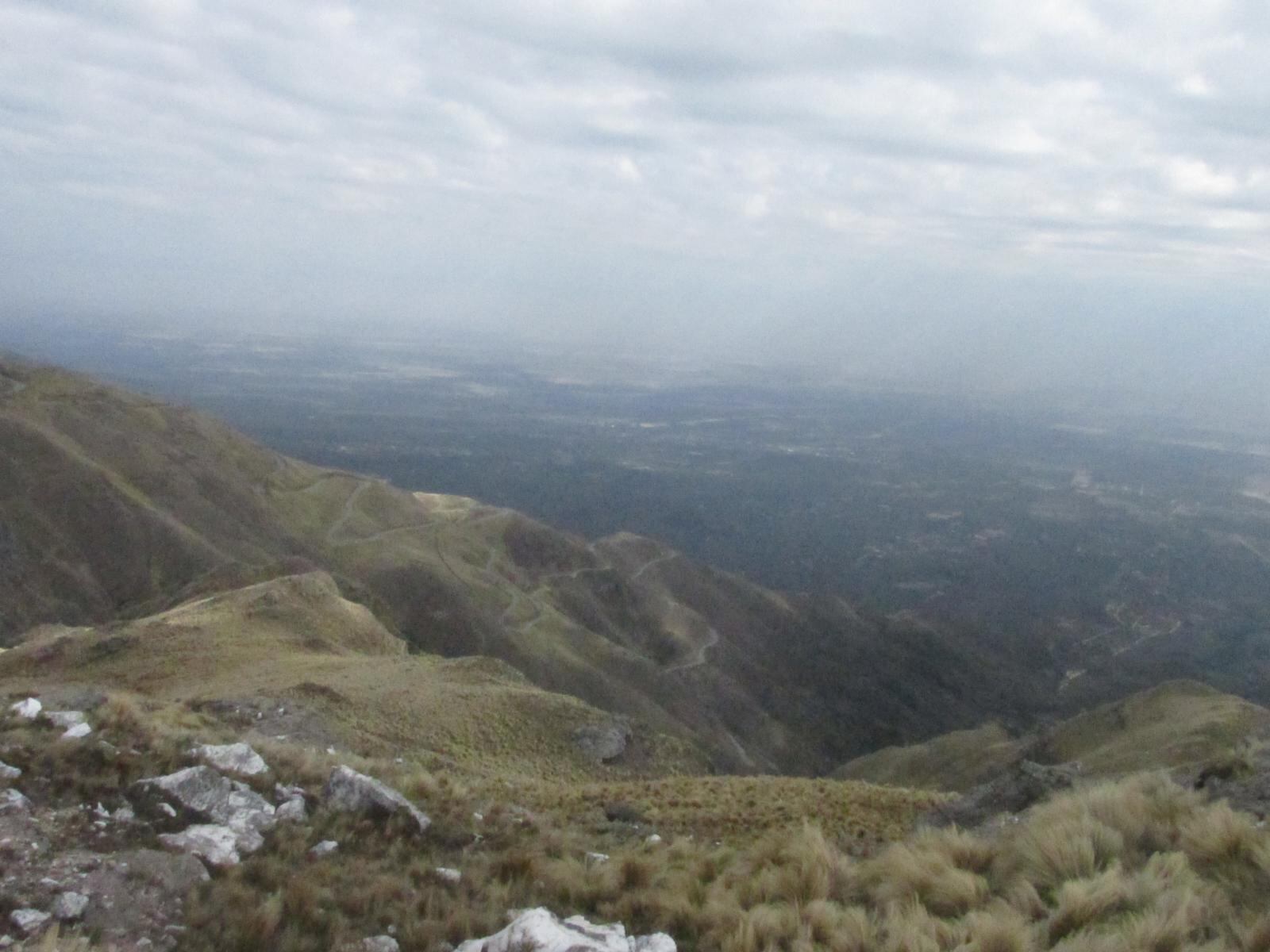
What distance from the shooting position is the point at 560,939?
6523 millimetres

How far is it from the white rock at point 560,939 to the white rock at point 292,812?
3.42 metres

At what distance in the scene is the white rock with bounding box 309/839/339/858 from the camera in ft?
28.4

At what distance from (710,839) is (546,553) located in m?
96.7

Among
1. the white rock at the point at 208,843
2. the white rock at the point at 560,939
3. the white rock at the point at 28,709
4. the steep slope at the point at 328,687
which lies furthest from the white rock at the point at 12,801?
the steep slope at the point at 328,687

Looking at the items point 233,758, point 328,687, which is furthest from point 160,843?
point 328,687

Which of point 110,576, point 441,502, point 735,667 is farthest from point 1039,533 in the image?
point 110,576

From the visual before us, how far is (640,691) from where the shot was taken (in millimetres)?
73250

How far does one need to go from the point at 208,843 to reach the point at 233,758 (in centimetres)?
221

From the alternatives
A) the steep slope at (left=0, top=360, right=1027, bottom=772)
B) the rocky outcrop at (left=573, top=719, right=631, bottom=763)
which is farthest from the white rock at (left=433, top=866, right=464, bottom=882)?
the steep slope at (left=0, top=360, right=1027, bottom=772)

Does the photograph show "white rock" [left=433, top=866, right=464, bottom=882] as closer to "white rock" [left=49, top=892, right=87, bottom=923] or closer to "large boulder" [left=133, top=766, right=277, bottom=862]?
"large boulder" [left=133, top=766, right=277, bottom=862]

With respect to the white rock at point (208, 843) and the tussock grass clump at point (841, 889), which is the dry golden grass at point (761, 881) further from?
the white rock at point (208, 843)

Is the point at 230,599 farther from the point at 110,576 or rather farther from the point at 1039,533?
the point at 1039,533

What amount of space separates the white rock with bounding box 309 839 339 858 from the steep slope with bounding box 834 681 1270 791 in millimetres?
28406

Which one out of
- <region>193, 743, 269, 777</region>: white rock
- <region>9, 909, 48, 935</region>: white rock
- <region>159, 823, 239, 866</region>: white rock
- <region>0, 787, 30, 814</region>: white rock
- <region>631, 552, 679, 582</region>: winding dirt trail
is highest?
<region>9, 909, 48, 935</region>: white rock
